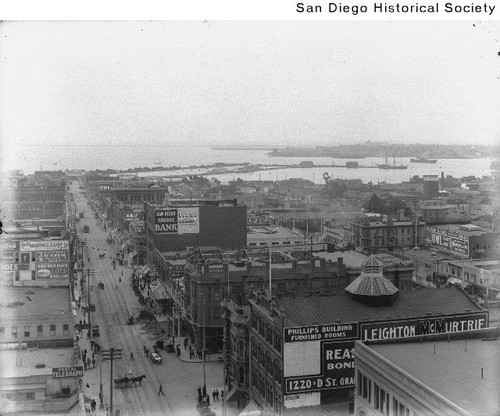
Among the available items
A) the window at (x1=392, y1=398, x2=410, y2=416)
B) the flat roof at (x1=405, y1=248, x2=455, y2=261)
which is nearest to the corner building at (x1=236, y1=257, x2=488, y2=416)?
the window at (x1=392, y1=398, x2=410, y2=416)

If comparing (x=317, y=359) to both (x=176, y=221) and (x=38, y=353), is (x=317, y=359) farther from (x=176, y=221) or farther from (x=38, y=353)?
(x=176, y=221)

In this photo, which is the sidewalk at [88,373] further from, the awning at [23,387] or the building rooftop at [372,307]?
the building rooftop at [372,307]

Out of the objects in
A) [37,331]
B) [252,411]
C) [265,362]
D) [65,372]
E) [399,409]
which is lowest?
[252,411]

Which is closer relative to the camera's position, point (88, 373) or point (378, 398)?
point (378, 398)

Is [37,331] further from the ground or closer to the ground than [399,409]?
closer to the ground

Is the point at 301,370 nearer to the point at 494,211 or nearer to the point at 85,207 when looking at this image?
the point at 494,211

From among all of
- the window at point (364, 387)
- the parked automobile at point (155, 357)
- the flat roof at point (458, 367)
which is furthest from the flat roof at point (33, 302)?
the flat roof at point (458, 367)

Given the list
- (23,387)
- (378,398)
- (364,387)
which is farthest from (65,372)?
(378,398)

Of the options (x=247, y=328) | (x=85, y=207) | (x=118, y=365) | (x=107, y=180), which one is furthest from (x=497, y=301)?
(x=85, y=207)
